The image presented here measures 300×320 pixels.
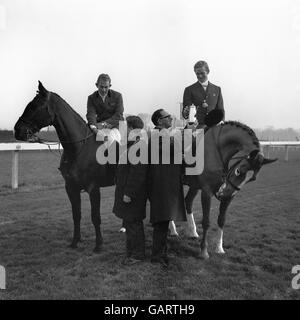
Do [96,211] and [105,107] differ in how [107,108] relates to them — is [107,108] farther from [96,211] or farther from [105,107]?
Answer: [96,211]

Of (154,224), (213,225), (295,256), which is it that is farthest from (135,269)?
(213,225)

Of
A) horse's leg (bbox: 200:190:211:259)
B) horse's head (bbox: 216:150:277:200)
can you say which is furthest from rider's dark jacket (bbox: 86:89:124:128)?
horse's head (bbox: 216:150:277:200)

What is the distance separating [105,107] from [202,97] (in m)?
1.69

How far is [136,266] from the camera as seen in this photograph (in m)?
5.09

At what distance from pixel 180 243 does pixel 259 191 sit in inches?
254

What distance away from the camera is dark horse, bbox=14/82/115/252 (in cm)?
543

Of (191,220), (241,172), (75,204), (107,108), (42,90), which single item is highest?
(42,90)

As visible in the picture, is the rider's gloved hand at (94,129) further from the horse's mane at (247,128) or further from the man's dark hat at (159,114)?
the horse's mane at (247,128)

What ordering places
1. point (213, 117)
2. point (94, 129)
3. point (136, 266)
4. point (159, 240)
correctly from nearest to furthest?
point (136, 266) → point (159, 240) → point (213, 117) → point (94, 129)

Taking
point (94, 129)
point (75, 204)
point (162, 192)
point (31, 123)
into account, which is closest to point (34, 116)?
point (31, 123)

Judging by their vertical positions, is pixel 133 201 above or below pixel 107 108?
below

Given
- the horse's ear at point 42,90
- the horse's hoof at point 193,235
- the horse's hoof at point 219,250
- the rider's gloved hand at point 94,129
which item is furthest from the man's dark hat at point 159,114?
the horse's hoof at point 193,235

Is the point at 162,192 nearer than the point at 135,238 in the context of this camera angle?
Yes
